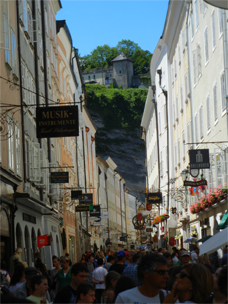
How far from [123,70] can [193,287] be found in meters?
159

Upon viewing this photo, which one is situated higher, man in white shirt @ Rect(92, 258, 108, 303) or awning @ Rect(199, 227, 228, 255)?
awning @ Rect(199, 227, 228, 255)

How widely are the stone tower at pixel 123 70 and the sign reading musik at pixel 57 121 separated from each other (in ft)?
479

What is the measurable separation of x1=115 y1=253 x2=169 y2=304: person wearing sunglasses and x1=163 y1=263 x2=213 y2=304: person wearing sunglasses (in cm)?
13

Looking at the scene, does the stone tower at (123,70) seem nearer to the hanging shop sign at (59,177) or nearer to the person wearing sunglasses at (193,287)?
the hanging shop sign at (59,177)

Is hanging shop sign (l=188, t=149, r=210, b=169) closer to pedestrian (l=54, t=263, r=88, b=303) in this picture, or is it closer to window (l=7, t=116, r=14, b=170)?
window (l=7, t=116, r=14, b=170)

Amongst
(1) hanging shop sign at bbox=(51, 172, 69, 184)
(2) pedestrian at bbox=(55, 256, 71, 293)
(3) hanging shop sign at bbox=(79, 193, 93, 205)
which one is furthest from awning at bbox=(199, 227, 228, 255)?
(3) hanging shop sign at bbox=(79, 193, 93, 205)

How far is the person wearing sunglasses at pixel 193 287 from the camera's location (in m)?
4.70

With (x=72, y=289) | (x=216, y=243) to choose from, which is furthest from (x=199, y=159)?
(x=72, y=289)

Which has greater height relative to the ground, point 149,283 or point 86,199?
point 149,283

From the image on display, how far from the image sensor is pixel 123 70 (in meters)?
162

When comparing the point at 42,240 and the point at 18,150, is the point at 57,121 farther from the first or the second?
the point at 42,240

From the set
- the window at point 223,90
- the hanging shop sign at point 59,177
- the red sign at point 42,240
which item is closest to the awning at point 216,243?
the red sign at point 42,240

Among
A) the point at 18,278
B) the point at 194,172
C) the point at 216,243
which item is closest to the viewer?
the point at 18,278

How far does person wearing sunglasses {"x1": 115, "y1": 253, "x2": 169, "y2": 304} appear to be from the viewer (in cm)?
471
